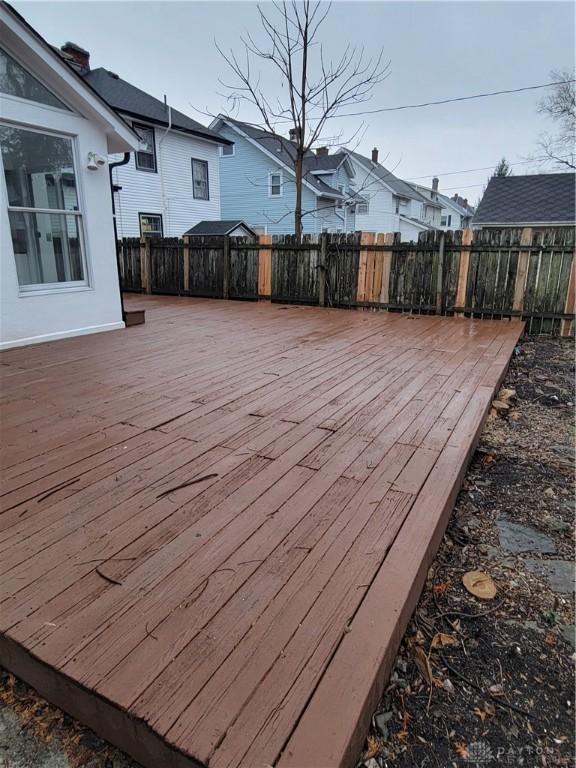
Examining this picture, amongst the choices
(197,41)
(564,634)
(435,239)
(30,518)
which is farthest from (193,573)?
(197,41)

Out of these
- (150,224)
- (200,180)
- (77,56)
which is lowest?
(150,224)

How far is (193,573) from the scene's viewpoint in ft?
4.55

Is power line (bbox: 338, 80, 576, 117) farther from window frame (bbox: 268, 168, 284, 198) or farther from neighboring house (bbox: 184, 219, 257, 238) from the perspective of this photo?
window frame (bbox: 268, 168, 284, 198)

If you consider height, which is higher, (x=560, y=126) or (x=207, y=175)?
(x=560, y=126)

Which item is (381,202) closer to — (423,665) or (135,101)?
(135,101)

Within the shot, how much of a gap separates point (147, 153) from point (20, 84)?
10158 mm

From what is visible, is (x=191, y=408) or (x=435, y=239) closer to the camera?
(x=191, y=408)

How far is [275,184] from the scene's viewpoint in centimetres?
1864

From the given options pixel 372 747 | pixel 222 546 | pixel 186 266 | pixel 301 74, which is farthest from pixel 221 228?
pixel 372 747

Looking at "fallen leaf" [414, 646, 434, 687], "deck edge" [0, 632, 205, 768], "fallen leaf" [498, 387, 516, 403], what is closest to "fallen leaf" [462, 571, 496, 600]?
"fallen leaf" [414, 646, 434, 687]

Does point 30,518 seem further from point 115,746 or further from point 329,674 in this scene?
point 329,674

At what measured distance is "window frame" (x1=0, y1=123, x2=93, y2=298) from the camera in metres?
4.37

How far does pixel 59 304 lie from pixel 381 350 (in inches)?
137

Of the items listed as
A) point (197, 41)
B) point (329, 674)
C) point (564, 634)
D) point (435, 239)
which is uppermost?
point (197, 41)
